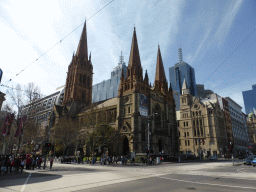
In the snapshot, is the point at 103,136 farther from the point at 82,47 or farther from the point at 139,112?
the point at 82,47

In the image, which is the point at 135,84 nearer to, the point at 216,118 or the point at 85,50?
the point at 85,50

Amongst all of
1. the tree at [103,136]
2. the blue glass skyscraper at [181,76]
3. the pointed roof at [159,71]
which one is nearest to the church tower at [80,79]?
the tree at [103,136]

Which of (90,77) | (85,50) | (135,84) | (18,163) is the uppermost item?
(85,50)

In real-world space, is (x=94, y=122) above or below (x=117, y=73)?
below

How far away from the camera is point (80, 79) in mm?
73938

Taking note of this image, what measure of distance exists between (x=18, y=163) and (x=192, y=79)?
138 metres

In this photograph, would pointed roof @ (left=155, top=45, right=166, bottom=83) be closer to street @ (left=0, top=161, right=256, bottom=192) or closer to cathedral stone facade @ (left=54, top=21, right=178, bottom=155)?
cathedral stone facade @ (left=54, top=21, right=178, bottom=155)

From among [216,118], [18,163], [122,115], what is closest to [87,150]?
[122,115]

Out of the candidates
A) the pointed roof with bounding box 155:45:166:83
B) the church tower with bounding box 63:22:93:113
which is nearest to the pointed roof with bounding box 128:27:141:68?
the pointed roof with bounding box 155:45:166:83

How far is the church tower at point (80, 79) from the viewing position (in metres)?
70.5

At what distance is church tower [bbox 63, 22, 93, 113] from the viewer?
7046 centimetres

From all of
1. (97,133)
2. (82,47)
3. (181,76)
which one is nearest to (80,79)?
(82,47)

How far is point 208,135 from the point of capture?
233 feet

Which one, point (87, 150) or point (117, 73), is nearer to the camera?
point (87, 150)
